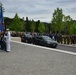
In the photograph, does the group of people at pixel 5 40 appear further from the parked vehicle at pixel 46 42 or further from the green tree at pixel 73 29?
the green tree at pixel 73 29

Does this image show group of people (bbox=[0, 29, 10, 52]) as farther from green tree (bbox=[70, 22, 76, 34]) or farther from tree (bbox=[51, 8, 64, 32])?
green tree (bbox=[70, 22, 76, 34])

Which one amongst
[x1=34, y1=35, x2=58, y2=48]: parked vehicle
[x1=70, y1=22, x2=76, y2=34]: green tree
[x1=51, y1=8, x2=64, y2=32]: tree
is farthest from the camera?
[x1=70, y1=22, x2=76, y2=34]: green tree

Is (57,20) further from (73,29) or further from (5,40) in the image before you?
(5,40)

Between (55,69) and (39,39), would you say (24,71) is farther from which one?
(39,39)

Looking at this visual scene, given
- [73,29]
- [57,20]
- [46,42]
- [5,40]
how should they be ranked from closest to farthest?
[5,40] → [46,42] → [57,20] → [73,29]

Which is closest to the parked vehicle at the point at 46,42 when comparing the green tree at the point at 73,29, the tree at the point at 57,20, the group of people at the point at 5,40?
the group of people at the point at 5,40

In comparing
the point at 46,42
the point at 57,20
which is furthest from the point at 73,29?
the point at 46,42

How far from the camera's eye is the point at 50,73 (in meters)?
9.55

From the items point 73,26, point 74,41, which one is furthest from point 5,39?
point 73,26

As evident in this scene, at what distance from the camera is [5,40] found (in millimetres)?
18438

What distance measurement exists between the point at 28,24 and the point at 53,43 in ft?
307

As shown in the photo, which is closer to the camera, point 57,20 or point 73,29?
point 57,20

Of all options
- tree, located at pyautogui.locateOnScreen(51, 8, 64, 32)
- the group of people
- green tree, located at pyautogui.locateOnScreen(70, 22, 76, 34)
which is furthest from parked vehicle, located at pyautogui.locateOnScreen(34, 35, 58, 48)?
green tree, located at pyautogui.locateOnScreen(70, 22, 76, 34)

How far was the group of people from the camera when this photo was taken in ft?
58.4
